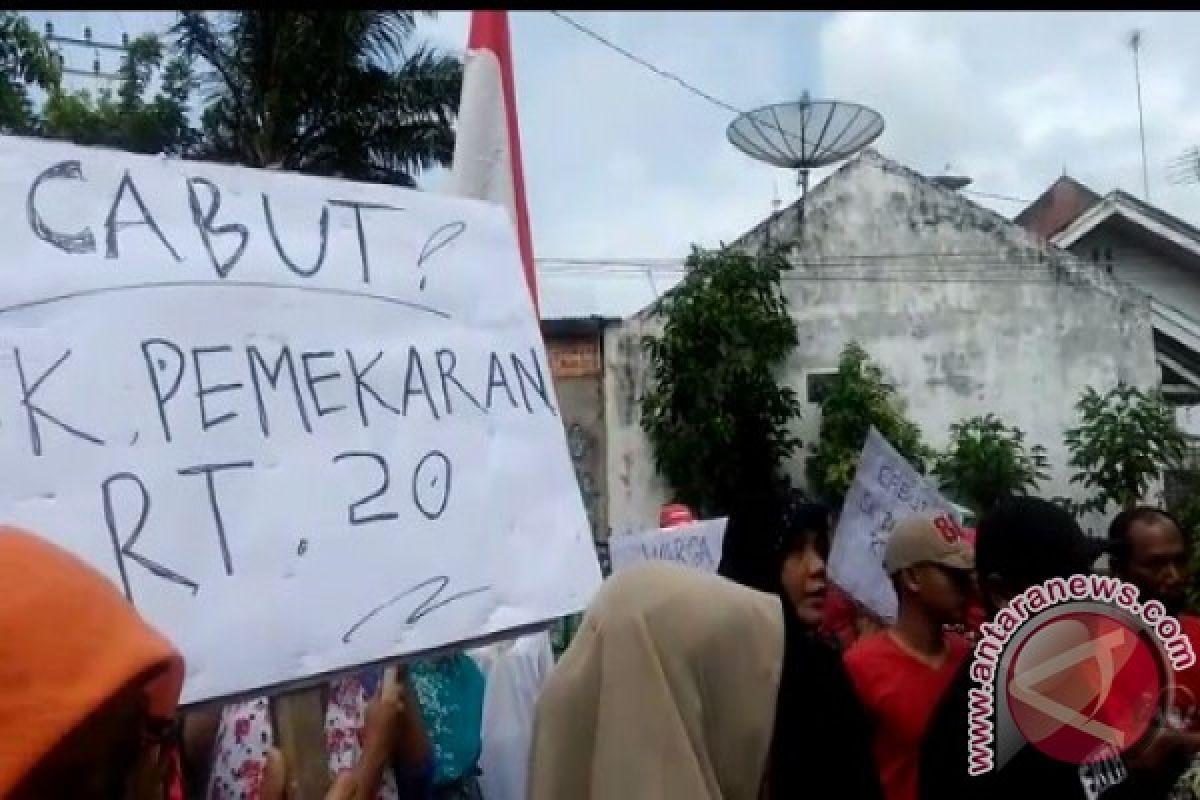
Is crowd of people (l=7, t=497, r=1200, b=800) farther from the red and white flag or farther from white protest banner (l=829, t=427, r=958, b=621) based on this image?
white protest banner (l=829, t=427, r=958, b=621)

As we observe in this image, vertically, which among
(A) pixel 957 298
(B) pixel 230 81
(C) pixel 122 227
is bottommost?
(A) pixel 957 298

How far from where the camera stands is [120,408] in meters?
2.07

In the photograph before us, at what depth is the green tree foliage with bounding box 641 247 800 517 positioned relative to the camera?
15.5 metres

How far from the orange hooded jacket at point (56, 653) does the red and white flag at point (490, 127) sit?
225 centimetres

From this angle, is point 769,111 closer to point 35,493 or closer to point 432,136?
point 432,136

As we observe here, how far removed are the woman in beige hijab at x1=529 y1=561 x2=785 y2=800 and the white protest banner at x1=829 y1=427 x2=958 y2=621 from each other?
10.5 ft

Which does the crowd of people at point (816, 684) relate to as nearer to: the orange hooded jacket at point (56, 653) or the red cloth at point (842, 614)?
the orange hooded jacket at point (56, 653)

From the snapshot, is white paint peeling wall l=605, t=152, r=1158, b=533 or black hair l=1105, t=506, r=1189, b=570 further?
white paint peeling wall l=605, t=152, r=1158, b=533

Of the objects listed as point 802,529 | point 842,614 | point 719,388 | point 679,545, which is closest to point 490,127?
point 802,529

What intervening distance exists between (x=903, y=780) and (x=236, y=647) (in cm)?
173

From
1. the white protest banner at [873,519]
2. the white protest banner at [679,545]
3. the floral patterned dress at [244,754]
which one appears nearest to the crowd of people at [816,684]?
the floral patterned dress at [244,754]

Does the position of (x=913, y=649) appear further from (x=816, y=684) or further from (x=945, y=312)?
(x=945, y=312)

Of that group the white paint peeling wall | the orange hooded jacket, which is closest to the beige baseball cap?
the orange hooded jacket

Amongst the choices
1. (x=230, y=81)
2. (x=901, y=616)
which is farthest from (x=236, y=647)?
(x=230, y=81)
